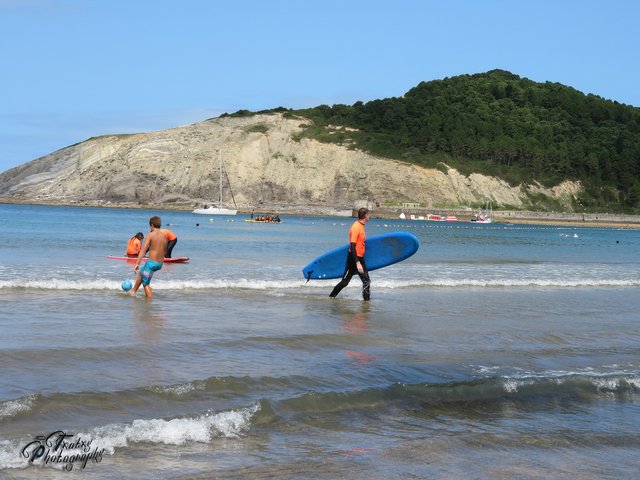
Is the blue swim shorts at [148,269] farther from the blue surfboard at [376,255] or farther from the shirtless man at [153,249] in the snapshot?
the blue surfboard at [376,255]

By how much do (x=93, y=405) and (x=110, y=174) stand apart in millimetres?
125127

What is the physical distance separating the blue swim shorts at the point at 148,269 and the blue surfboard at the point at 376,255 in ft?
13.1

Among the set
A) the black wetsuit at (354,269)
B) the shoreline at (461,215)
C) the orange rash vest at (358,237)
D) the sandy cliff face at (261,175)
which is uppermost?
the sandy cliff face at (261,175)

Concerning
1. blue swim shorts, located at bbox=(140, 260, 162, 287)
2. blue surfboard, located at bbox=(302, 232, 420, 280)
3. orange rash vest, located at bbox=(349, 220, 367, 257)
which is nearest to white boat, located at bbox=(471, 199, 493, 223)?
blue surfboard, located at bbox=(302, 232, 420, 280)

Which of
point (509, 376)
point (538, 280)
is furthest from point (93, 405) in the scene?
point (538, 280)

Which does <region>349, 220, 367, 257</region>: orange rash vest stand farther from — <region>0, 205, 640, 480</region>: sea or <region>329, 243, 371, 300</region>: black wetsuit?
<region>0, 205, 640, 480</region>: sea

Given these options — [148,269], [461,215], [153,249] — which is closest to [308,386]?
[153,249]

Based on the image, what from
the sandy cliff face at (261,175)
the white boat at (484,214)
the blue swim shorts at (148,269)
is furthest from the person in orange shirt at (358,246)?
the sandy cliff face at (261,175)

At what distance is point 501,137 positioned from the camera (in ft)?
433

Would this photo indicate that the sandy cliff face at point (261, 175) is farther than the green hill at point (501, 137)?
No

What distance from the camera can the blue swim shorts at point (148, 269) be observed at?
13.9 meters

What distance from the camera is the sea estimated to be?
6086mm

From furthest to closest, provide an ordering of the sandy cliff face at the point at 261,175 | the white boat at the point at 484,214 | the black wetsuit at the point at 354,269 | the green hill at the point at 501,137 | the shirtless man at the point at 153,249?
1. the green hill at the point at 501,137
2. the sandy cliff face at the point at 261,175
3. the white boat at the point at 484,214
4. the black wetsuit at the point at 354,269
5. the shirtless man at the point at 153,249

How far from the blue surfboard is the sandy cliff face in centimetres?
9708
